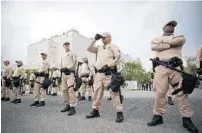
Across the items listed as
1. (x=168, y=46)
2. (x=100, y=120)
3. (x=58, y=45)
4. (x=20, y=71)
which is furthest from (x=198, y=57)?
(x=20, y=71)

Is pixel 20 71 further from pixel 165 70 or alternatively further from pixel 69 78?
pixel 165 70

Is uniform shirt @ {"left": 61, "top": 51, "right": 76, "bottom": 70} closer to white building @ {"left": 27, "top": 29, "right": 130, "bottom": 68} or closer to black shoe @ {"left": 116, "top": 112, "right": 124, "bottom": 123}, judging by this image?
white building @ {"left": 27, "top": 29, "right": 130, "bottom": 68}

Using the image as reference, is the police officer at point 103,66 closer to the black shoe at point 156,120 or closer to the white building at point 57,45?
Answer: the white building at point 57,45

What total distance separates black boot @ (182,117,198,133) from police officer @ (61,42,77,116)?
112cm

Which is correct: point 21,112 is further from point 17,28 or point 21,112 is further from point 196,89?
point 196,89

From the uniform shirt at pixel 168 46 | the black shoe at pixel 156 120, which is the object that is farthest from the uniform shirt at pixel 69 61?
the black shoe at pixel 156 120

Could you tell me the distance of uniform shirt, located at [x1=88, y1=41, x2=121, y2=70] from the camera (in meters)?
2.41

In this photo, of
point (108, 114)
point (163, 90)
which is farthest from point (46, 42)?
point (163, 90)

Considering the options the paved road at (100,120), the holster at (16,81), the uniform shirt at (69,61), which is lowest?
the paved road at (100,120)

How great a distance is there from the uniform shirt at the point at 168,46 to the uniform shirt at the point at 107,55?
33 cm

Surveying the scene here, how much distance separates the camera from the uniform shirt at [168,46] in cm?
215

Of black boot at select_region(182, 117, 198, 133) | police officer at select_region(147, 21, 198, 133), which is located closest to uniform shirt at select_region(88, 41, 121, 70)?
police officer at select_region(147, 21, 198, 133)

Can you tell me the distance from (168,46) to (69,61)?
1.07 metres

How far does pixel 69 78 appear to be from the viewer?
9.53 feet
